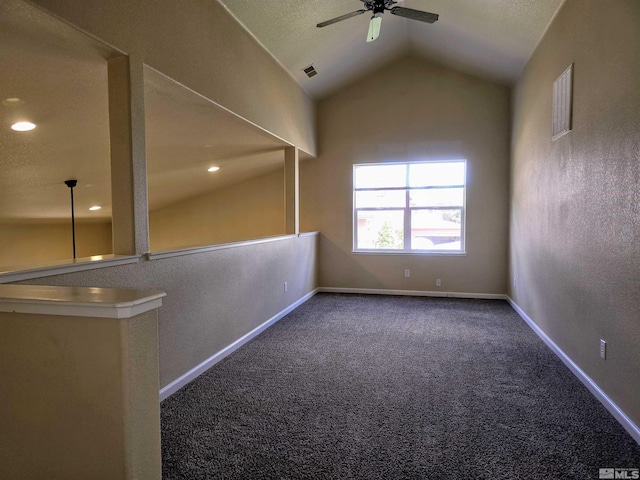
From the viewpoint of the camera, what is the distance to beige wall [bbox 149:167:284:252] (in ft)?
21.6

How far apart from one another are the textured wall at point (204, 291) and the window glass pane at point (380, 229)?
6.06ft

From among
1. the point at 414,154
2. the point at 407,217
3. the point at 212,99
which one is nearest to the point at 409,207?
the point at 407,217

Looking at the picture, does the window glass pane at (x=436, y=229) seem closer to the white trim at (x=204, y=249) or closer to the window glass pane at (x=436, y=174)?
the window glass pane at (x=436, y=174)

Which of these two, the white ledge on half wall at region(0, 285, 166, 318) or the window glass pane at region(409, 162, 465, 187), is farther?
the window glass pane at region(409, 162, 465, 187)

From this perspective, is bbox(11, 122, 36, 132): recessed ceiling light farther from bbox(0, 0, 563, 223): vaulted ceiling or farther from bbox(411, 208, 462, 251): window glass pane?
bbox(411, 208, 462, 251): window glass pane

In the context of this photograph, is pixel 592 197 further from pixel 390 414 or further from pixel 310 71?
pixel 310 71

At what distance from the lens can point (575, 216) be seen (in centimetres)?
300

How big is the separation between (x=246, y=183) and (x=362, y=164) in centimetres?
207

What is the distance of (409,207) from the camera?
6.06m

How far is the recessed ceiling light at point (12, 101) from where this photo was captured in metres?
2.39

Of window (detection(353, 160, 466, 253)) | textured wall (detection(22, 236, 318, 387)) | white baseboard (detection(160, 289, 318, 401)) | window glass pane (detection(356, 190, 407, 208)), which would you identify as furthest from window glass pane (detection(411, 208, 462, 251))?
white baseboard (detection(160, 289, 318, 401))

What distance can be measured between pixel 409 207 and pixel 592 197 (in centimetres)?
342

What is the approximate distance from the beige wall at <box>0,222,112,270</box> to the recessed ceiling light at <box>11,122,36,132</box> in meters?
2.71

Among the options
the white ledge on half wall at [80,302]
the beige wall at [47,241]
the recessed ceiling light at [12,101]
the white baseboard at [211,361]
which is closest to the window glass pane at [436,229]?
the white baseboard at [211,361]
